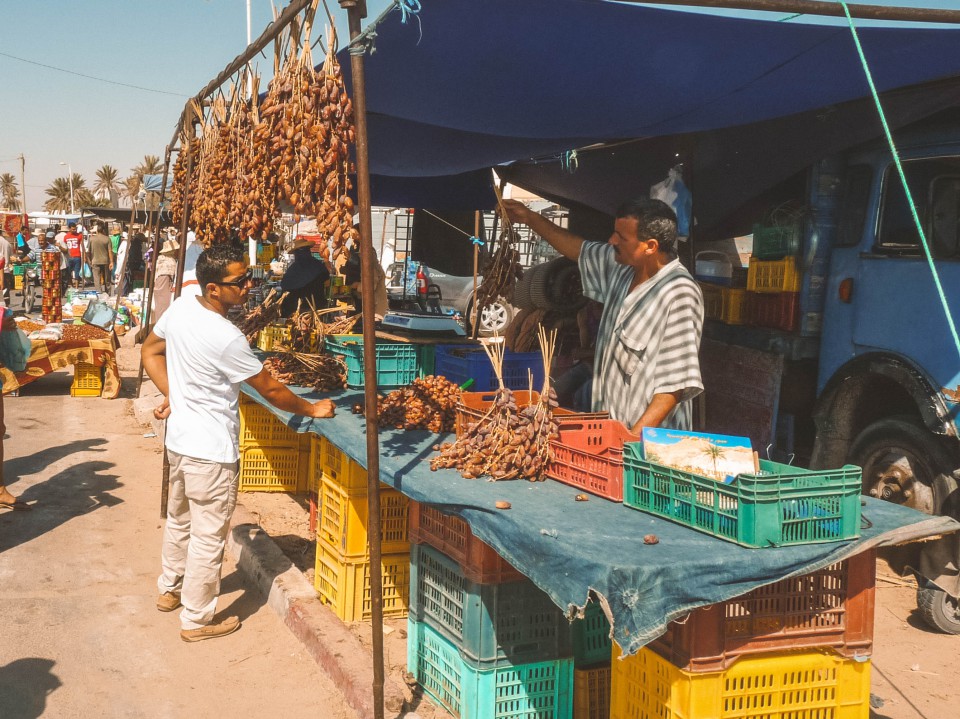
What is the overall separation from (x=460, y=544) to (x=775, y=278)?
3.53 m

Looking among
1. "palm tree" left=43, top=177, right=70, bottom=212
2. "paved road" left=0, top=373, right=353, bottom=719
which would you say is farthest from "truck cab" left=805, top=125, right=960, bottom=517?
"palm tree" left=43, top=177, right=70, bottom=212

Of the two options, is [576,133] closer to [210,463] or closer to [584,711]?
[210,463]

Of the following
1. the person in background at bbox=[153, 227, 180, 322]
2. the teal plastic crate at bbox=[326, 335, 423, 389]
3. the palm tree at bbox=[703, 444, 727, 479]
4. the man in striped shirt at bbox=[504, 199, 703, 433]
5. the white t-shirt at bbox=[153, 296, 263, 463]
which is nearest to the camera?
the palm tree at bbox=[703, 444, 727, 479]

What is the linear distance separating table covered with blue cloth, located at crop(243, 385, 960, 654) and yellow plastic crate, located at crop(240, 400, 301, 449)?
3.95 m

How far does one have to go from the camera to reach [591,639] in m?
3.75

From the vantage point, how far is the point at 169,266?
11.6 metres

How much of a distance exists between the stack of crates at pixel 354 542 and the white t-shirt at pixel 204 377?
56 cm

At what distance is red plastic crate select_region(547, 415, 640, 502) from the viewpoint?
10.8 ft

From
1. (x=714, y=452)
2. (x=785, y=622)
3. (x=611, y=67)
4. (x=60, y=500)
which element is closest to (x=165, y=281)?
(x=60, y=500)

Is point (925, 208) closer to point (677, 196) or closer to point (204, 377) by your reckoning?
point (677, 196)

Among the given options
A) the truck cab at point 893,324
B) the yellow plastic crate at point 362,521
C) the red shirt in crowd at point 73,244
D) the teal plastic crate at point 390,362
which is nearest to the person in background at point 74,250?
the red shirt in crowd at point 73,244

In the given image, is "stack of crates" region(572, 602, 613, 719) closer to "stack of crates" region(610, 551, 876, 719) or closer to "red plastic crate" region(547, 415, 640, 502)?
"red plastic crate" region(547, 415, 640, 502)

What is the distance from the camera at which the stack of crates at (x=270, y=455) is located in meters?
7.30

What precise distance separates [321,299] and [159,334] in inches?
99.9
